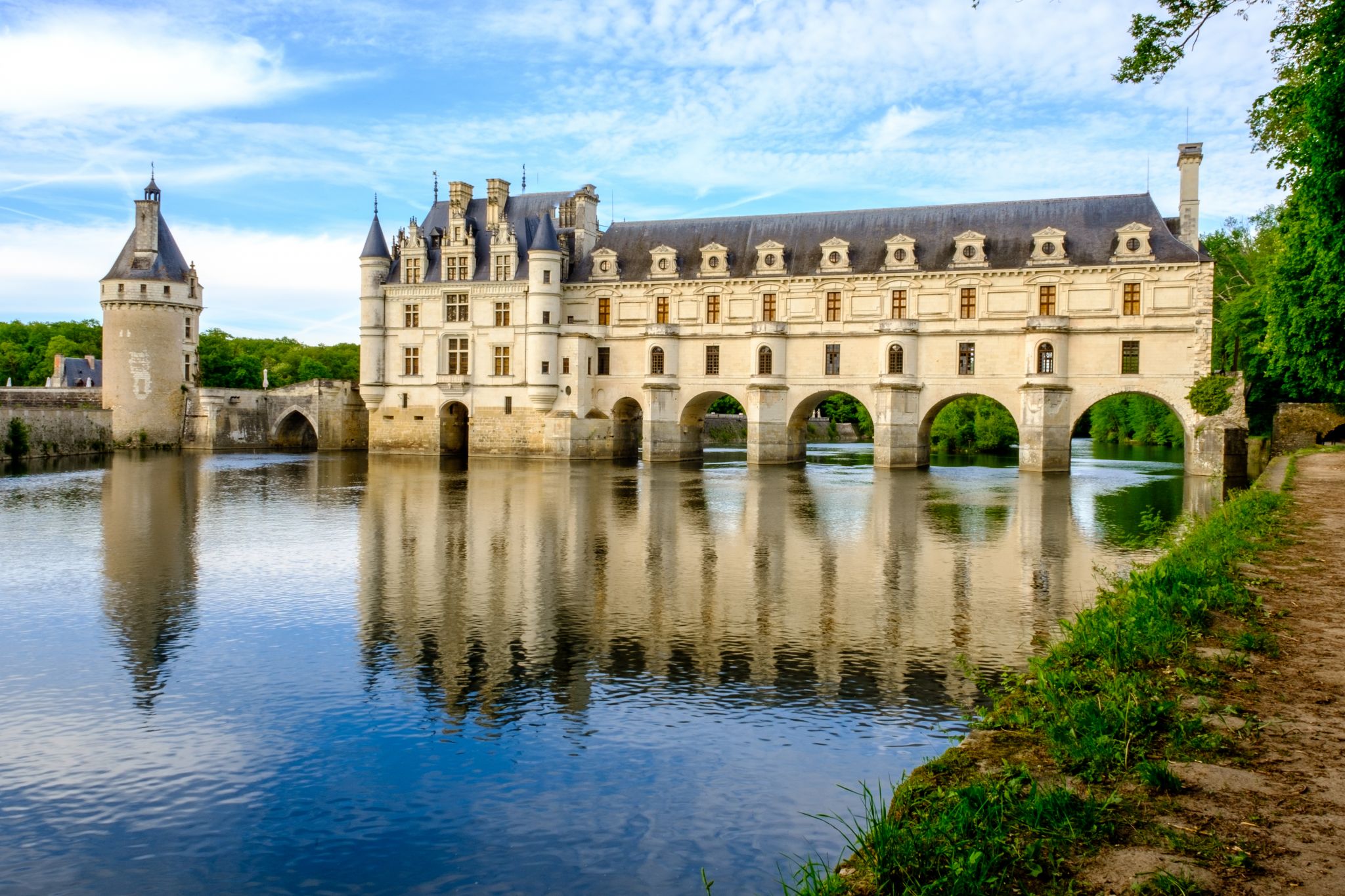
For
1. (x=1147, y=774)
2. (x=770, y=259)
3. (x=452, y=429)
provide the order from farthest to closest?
1. (x=452, y=429)
2. (x=770, y=259)
3. (x=1147, y=774)

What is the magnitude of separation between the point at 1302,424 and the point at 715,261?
2535 cm

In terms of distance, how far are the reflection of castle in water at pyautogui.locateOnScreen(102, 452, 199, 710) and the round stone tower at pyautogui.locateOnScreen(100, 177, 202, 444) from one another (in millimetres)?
29490

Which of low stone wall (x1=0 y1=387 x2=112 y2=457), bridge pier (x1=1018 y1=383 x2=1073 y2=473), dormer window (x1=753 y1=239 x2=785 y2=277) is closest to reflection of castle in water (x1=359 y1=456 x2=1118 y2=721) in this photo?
bridge pier (x1=1018 y1=383 x2=1073 y2=473)

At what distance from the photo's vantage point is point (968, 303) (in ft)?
151

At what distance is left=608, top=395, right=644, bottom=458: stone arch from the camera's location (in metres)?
53.6

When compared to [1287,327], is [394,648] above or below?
below

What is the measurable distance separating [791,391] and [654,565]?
103 ft

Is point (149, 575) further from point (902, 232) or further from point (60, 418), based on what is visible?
point (60, 418)

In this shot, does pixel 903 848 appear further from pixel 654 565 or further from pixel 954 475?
pixel 954 475

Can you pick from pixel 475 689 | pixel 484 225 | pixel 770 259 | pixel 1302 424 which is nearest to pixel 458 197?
pixel 484 225

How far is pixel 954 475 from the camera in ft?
144

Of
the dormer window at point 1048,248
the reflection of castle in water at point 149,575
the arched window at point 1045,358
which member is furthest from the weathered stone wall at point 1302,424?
the reflection of castle in water at point 149,575

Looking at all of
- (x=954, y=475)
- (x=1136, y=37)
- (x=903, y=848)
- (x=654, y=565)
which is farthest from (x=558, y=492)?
(x=903, y=848)

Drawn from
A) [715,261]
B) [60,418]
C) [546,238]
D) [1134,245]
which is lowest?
[60,418]
